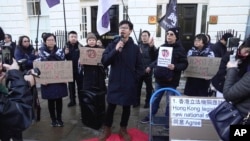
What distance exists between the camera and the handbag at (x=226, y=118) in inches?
89.0

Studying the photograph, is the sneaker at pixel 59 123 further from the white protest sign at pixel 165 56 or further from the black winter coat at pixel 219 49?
the black winter coat at pixel 219 49

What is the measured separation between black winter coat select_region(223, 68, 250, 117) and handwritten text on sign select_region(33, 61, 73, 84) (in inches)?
113

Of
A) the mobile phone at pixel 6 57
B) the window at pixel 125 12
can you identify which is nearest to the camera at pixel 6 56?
the mobile phone at pixel 6 57

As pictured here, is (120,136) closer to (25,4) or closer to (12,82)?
(12,82)

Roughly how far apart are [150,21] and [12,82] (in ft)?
25.1

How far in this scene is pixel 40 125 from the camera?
464cm

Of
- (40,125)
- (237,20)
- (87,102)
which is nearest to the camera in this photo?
(87,102)

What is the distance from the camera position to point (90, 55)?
4.52 metres

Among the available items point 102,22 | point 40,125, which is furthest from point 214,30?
point 40,125

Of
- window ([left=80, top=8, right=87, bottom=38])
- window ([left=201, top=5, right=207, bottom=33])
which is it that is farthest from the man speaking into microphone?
window ([left=80, top=8, right=87, bottom=38])

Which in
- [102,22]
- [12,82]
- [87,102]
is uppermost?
[102,22]

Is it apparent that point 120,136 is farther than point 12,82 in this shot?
Yes

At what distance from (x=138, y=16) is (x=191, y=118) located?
6.62 metres

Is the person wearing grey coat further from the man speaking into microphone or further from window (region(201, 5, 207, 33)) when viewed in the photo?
window (region(201, 5, 207, 33))
